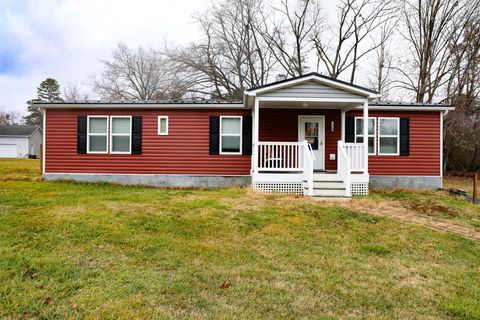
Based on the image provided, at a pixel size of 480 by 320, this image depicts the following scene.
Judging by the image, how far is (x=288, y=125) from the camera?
10.8 metres

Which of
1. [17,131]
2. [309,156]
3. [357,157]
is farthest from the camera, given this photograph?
[17,131]

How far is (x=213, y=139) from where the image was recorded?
10719mm

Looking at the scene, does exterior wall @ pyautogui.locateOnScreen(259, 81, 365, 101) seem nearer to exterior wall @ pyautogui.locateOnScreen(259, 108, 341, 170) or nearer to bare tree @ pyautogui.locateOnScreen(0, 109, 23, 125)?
exterior wall @ pyautogui.locateOnScreen(259, 108, 341, 170)

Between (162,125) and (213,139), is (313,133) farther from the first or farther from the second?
(162,125)

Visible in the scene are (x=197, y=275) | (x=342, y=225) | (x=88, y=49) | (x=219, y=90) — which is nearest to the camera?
(x=197, y=275)

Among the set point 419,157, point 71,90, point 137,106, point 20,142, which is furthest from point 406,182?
point 20,142

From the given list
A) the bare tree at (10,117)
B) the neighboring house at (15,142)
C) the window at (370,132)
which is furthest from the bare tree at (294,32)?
the bare tree at (10,117)

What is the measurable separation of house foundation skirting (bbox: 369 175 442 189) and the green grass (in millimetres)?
4880

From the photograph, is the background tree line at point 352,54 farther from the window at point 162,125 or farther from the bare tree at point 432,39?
the window at point 162,125

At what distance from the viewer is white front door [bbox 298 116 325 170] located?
10805 millimetres

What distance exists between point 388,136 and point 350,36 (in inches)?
562

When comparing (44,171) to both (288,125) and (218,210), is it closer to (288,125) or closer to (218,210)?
(218,210)

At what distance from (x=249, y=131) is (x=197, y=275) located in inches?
296

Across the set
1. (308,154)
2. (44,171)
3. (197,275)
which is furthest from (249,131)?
(197,275)
